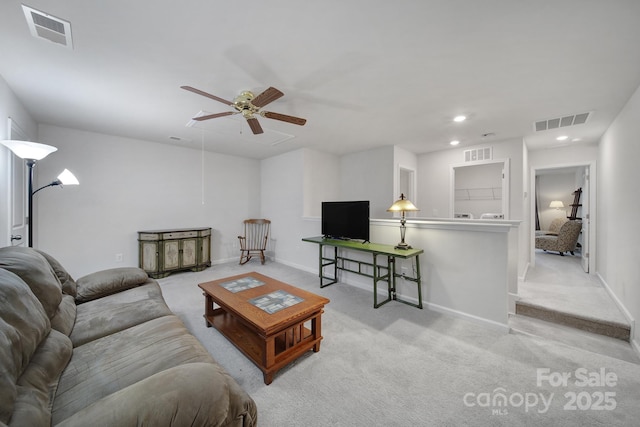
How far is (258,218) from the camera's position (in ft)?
20.0

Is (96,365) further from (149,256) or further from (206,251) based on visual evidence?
A: (206,251)

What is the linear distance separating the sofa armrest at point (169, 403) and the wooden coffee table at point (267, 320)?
725 millimetres

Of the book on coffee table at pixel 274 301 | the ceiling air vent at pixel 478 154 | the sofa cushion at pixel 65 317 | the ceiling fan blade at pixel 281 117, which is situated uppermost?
the ceiling air vent at pixel 478 154

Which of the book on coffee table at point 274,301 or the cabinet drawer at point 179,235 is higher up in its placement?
the cabinet drawer at point 179,235

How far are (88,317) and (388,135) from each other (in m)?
4.27

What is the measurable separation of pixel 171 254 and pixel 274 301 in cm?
319

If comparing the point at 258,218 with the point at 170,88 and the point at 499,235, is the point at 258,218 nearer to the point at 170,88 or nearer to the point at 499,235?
the point at 170,88

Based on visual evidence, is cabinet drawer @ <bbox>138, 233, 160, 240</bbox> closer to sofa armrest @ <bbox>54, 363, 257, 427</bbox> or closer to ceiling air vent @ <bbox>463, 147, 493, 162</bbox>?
sofa armrest @ <bbox>54, 363, 257, 427</bbox>

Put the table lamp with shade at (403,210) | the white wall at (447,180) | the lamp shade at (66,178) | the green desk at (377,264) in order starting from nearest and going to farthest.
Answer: the lamp shade at (66,178)
the green desk at (377,264)
the table lamp with shade at (403,210)
the white wall at (447,180)

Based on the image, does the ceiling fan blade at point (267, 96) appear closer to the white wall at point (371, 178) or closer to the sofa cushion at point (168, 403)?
the sofa cushion at point (168, 403)

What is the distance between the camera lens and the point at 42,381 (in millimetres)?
1051

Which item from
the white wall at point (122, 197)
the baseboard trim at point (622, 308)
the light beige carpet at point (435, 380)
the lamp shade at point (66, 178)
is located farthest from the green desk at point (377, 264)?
the lamp shade at point (66, 178)

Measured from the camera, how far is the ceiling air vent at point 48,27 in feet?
4.99

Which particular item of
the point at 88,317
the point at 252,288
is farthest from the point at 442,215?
the point at 88,317
